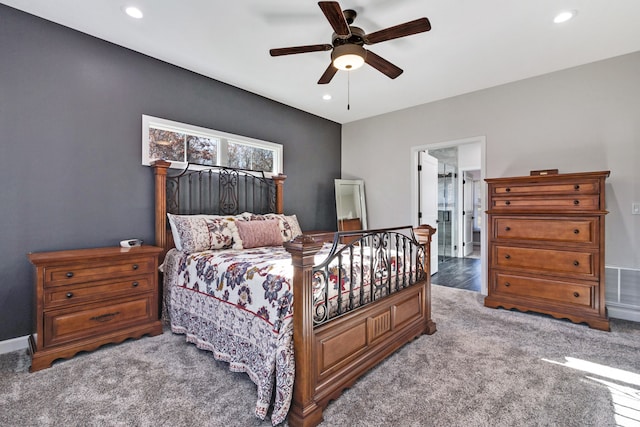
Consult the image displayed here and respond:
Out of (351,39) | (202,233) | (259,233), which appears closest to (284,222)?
(259,233)

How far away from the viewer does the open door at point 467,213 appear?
691cm

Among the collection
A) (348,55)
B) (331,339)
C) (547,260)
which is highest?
(348,55)

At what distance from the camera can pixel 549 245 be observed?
3.12 m

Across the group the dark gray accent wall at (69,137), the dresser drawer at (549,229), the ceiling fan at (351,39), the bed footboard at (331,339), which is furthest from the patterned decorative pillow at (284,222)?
the dresser drawer at (549,229)

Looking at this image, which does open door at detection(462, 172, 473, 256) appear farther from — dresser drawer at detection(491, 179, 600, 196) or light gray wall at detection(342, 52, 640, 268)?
dresser drawer at detection(491, 179, 600, 196)

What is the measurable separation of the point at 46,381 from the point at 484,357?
3169 mm

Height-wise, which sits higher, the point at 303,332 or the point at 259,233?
the point at 259,233

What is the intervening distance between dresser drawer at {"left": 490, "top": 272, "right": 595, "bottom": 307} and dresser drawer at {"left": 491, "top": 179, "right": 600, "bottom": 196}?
93 centimetres

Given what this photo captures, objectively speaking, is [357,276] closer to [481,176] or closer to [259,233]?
[259,233]

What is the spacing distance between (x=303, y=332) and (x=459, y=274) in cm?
437

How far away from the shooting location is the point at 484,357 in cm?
230

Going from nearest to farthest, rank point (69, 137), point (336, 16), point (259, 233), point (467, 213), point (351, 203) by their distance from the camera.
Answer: point (336, 16) → point (69, 137) → point (259, 233) → point (351, 203) → point (467, 213)

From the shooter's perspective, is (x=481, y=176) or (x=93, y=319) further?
(x=481, y=176)

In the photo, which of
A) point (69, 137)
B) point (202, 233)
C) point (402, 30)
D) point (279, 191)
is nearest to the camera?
point (402, 30)
